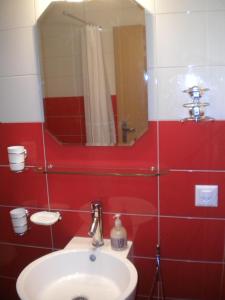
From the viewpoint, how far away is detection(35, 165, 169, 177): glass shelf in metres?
1.44

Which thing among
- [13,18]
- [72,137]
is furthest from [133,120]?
[13,18]

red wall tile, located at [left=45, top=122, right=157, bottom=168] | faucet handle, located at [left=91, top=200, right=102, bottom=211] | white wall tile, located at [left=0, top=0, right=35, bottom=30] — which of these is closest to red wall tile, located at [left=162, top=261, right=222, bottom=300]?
faucet handle, located at [left=91, top=200, right=102, bottom=211]

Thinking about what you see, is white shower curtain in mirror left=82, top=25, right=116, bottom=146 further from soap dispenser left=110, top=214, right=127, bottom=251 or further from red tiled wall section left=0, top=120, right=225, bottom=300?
soap dispenser left=110, top=214, right=127, bottom=251

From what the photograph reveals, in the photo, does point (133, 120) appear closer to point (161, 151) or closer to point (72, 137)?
point (161, 151)

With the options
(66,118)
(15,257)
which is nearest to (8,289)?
(15,257)

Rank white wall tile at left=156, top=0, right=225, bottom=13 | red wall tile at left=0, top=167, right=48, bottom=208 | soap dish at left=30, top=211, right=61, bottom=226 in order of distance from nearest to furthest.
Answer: white wall tile at left=156, top=0, right=225, bottom=13, soap dish at left=30, top=211, right=61, bottom=226, red wall tile at left=0, top=167, right=48, bottom=208

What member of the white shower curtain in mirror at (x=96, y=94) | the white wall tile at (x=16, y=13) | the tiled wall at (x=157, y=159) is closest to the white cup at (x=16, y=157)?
the tiled wall at (x=157, y=159)

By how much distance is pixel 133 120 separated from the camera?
4.61 ft

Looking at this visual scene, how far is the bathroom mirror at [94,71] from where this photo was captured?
1349mm

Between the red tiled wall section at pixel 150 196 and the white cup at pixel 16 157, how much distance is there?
8cm

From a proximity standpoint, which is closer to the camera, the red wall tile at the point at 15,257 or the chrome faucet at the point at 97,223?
the chrome faucet at the point at 97,223

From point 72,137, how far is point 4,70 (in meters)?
0.47

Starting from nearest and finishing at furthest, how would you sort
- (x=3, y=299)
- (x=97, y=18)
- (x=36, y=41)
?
(x=97, y=18) < (x=36, y=41) < (x=3, y=299)

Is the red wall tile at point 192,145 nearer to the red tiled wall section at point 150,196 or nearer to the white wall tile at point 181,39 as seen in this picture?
the red tiled wall section at point 150,196
